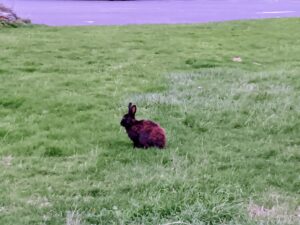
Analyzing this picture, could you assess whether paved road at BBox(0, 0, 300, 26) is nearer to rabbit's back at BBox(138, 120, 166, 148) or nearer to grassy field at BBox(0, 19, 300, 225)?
grassy field at BBox(0, 19, 300, 225)

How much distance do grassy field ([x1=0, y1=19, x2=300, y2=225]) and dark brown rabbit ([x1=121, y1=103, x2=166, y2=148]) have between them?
4.4 inches

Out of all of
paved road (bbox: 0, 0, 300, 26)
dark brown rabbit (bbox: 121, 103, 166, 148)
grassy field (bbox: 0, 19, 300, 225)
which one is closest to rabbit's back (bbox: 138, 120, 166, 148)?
dark brown rabbit (bbox: 121, 103, 166, 148)

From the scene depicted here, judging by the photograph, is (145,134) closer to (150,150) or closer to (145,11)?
(150,150)

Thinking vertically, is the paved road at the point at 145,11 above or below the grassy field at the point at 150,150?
above

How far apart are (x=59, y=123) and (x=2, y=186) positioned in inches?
69.9

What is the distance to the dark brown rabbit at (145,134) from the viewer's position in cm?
532

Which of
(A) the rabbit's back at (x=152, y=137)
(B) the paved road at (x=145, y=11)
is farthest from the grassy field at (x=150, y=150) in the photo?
(B) the paved road at (x=145, y=11)

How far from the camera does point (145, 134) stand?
17.5 ft

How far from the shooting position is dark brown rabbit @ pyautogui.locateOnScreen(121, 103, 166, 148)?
5.32 meters

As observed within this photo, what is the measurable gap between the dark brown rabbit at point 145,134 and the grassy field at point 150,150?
11 centimetres

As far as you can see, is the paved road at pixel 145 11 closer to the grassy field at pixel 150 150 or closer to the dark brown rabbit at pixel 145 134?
the grassy field at pixel 150 150

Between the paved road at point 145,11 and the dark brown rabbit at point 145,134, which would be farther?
the paved road at point 145,11

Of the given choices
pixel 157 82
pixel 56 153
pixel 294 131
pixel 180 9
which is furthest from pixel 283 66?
pixel 180 9

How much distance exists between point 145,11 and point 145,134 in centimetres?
1293
